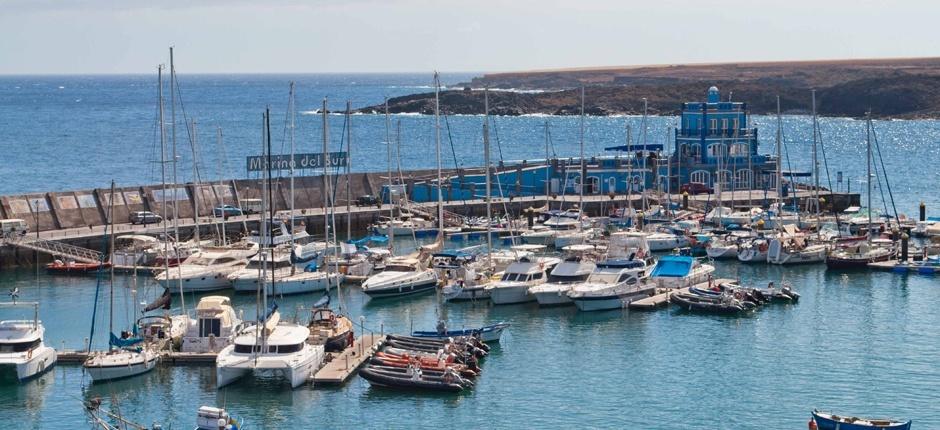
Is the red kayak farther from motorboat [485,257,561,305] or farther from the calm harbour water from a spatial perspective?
motorboat [485,257,561,305]

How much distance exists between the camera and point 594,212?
266 feet

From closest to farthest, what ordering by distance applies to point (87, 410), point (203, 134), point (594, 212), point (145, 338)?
point (87, 410)
point (145, 338)
point (594, 212)
point (203, 134)

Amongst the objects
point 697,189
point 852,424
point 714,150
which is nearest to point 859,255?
point 697,189

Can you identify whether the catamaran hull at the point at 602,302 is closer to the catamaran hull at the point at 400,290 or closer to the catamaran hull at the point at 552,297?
the catamaran hull at the point at 552,297

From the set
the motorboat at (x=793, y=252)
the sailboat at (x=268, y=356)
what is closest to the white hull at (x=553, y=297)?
the sailboat at (x=268, y=356)

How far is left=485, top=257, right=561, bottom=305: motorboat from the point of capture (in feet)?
176

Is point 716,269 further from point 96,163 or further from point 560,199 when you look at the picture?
point 96,163

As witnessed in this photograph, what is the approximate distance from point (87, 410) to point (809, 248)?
127ft

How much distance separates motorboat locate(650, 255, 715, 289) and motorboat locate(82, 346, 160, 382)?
2272 centimetres

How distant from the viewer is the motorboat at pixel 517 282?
53.8m

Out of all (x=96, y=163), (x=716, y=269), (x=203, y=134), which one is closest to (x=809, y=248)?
(x=716, y=269)

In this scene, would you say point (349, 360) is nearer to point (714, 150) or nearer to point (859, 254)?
point (859, 254)

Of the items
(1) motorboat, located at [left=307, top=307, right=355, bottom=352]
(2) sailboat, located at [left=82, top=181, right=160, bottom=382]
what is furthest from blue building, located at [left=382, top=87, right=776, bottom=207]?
(2) sailboat, located at [left=82, top=181, right=160, bottom=382]

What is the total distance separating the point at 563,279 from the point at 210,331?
52.2 ft
